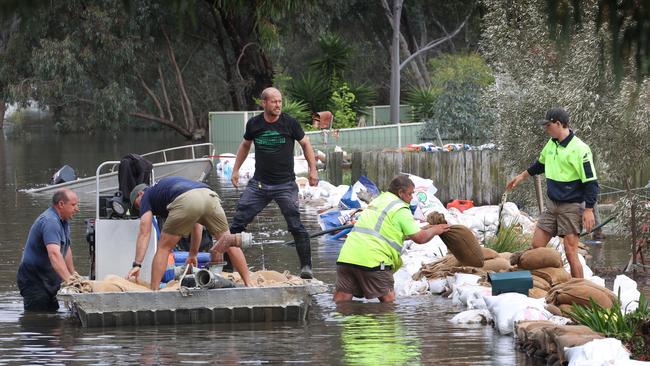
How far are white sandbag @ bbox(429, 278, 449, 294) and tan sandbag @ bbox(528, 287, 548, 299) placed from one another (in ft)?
4.68

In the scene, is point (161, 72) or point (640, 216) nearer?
point (640, 216)

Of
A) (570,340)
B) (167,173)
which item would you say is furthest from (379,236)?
(167,173)

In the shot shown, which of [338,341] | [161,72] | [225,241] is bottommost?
[338,341]

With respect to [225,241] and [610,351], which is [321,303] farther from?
[610,351]

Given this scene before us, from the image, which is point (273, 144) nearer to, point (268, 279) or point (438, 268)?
point (268, 279)

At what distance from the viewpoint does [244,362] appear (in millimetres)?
9758

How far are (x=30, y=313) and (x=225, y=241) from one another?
212 cm

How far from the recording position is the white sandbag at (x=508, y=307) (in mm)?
10711

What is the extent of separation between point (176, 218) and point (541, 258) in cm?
368

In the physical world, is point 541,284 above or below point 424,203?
below

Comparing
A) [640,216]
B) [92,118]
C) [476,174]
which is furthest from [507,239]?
[92,118]

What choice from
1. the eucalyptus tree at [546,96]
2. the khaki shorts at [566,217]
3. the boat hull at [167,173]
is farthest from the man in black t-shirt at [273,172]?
the boat hull at [167,173]

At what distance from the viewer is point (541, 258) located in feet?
41.4

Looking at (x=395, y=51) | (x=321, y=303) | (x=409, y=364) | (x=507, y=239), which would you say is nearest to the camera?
(x=409, y=364)
